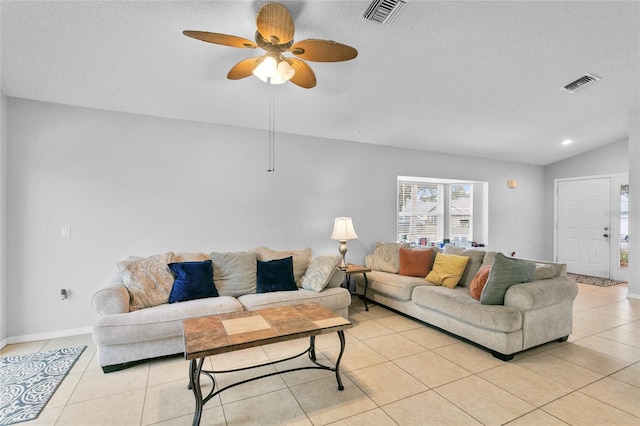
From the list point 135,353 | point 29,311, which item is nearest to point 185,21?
point 135,353

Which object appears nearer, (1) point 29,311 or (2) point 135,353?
(2) point 135,353

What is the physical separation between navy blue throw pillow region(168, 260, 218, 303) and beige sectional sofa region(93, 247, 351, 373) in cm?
3

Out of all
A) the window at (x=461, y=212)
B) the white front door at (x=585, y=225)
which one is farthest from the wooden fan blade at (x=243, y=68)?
the white front door at (x=585, y=225)

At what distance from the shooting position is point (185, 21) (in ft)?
7.95

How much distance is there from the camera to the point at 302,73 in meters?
2.44

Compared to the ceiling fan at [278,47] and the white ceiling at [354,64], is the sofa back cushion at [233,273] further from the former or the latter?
the ceiling fan at [278,47]

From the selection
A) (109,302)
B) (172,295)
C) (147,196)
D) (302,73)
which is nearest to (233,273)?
(172,295)

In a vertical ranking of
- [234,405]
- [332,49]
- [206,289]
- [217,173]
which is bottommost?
[234,405]

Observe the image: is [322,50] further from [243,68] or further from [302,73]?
[243,68]

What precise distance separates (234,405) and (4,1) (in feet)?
10.8

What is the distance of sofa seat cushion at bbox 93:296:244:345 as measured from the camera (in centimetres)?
267

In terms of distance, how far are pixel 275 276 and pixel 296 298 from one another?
0.42 m

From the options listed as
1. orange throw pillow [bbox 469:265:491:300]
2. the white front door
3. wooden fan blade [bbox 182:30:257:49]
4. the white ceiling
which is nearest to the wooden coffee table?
orange throw pillow [bbox 469:265:491:300]

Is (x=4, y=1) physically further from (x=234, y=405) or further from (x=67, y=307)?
(x=234, y=405)
